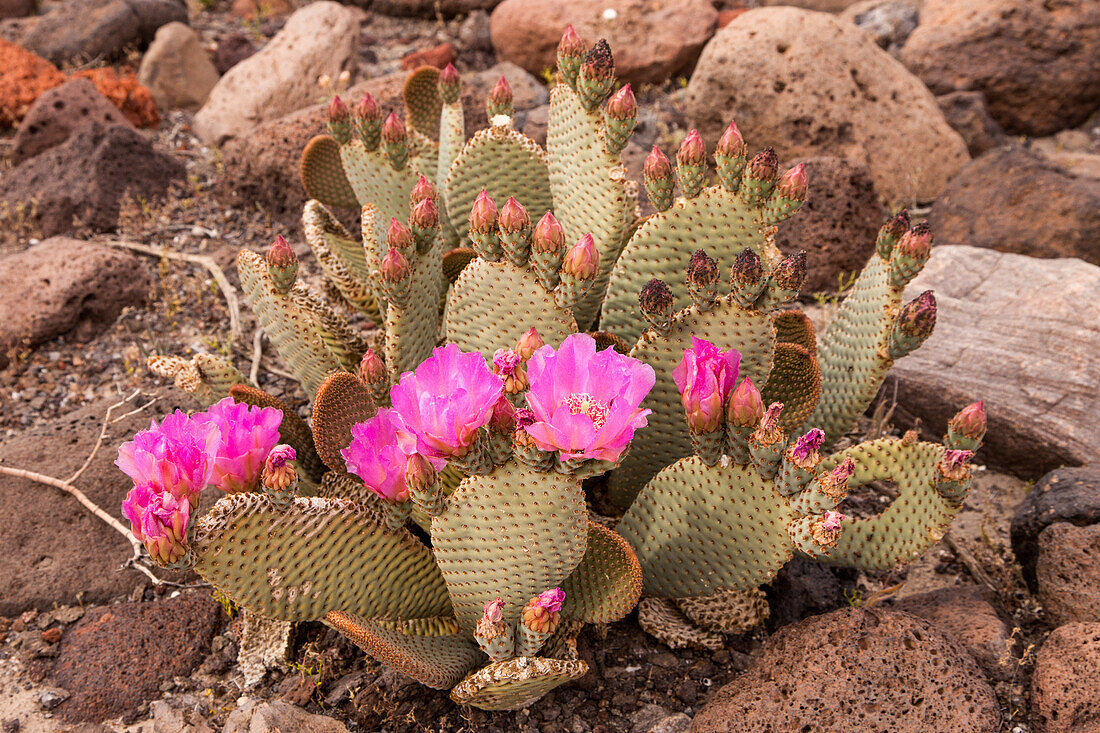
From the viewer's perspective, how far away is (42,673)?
8.45 ft

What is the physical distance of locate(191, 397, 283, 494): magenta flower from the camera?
2.02 metres

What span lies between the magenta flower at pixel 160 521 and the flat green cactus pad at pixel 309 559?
3.0 inches

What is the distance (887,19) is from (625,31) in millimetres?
2478

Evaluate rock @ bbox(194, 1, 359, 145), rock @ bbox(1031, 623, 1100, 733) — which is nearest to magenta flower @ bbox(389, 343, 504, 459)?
rock @ bbox(1031, 623, 1100, 733)

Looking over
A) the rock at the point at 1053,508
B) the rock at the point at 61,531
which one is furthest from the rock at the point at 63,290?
the rock at the point at 1053,508

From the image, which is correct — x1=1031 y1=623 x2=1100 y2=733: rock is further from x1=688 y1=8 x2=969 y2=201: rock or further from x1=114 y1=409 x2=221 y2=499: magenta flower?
x1=688 y1=8 x2=969 y2=201: rock

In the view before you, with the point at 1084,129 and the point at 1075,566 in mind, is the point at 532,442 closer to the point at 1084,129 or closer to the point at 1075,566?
the point at 1075,566

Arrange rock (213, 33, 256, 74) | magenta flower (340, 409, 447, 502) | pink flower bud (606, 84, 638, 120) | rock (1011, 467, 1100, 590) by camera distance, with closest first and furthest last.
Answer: magenta flower (340, 409, 447, 502) → pink flower bud (606, 84, 638, 120) → rock (1011, 467, 1100, 590) → rock (213, 33, 256, 74)

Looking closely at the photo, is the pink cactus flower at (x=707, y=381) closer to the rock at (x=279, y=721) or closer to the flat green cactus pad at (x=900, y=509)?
the flat green cactus pad at (x=900, y=509)

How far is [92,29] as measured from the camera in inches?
268

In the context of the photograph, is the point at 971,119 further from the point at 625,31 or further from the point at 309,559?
the point at 309,559

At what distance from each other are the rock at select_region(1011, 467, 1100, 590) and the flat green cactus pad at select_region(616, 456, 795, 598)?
1.16 meters

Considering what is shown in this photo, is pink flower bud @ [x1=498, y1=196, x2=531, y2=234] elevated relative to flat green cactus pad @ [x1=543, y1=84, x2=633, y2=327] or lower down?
elevated

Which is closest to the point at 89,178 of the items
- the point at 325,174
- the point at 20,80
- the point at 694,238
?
the point at 325,174
